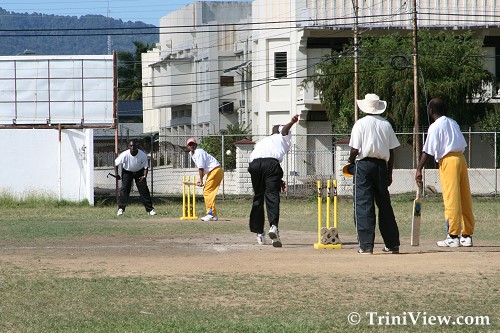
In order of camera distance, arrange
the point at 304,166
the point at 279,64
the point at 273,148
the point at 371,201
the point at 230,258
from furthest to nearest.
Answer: the point at 279,64, the point at 304,166, the point at 273,148, the point at 371,201, the point at 230,258

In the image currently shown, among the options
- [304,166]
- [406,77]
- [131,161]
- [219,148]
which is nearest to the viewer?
[131,161]

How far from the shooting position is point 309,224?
22.7 meters

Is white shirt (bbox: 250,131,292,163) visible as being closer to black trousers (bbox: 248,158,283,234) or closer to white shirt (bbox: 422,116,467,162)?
black trousers (bbox: 248,158,283,234)

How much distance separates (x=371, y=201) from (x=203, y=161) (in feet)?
35.3

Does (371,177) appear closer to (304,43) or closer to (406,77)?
(406,77)

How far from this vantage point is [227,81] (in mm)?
78250

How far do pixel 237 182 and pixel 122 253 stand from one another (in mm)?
23567

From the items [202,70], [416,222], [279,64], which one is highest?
[202,70]

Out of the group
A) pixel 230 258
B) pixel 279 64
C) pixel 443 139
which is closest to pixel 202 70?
pixel 279 64

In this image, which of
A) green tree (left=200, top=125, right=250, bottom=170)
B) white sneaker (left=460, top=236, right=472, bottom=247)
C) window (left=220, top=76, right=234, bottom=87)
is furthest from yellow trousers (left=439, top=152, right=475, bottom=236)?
window (left=220, top=76, right=234, bottom=87)

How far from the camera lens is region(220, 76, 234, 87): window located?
7819 centimetres

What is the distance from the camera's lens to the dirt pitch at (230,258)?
12102 millimetres

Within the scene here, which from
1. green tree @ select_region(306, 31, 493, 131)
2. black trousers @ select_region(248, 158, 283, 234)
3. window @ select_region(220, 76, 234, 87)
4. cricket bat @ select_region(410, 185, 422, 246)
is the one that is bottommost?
cricket bat @ select_region(410, 185, 422, 246)

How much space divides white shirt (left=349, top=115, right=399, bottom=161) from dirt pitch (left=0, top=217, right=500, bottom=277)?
1296mm
